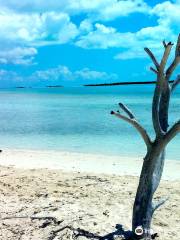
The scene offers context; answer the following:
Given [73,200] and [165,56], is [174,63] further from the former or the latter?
[73,200]

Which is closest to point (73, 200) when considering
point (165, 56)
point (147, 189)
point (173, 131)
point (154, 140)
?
point (147, 189)

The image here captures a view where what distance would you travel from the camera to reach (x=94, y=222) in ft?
22.8

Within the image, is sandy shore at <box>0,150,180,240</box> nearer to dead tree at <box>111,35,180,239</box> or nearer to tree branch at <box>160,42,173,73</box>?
dead tree at <box>111,35,180,239</box>

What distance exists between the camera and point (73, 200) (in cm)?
849

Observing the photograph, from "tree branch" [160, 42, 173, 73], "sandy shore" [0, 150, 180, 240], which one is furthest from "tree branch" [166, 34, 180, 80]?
"sandy shore" [0, 150, 180, 240]

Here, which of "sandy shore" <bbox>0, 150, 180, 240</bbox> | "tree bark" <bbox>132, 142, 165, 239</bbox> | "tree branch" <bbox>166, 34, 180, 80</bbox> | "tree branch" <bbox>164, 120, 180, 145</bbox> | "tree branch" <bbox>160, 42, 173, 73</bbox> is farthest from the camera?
"sandy shore" <bbox>0, 150, 180, 240</bbox>

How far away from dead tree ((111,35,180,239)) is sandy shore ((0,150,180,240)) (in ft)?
1.64

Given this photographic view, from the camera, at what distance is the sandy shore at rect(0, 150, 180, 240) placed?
6.73m

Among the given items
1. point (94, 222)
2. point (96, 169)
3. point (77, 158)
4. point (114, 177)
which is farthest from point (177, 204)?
point (77, 158)

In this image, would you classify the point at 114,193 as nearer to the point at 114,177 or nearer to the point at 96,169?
the point at 114,177

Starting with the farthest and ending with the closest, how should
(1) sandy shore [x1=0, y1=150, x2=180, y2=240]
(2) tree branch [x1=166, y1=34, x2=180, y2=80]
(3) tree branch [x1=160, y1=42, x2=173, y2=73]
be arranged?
(1) sandy shore [x1=0, y1=150, x2=180, y2=240], (2) tree branch [x1=166, y1=34, x2=180, y2=80], (3) tree branch [x1=160, y1=42, x2=173, y2=73]

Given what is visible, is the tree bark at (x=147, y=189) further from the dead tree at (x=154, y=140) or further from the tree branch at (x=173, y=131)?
the tree branch at (x=173, y=131)

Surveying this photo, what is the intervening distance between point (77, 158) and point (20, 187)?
5.96 metres

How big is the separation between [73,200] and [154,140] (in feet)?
9.54
